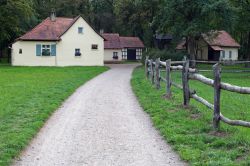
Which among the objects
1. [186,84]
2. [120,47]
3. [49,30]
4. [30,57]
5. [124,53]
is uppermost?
[49,30]

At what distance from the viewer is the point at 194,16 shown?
40.8m

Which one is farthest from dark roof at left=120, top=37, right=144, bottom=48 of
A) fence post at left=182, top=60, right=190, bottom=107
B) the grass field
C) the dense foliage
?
fence post at left=182, top=60, right=190, bottom=107

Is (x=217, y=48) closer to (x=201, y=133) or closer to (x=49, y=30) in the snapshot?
(x=49, y=30)

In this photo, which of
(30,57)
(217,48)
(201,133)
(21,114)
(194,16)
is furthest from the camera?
(217,48)

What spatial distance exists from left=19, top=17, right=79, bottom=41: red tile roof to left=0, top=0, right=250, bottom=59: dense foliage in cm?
322

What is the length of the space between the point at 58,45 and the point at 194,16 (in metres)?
15.9

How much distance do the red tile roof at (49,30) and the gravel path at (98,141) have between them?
115 ft

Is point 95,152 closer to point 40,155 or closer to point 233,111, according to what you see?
point 40,155

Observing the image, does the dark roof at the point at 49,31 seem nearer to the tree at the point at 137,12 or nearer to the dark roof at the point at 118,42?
the tree at the point at 137,12

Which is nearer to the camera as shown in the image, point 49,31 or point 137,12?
point 49,31

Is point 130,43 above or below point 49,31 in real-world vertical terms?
below

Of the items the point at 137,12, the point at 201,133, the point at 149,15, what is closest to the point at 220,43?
the point at 149,15

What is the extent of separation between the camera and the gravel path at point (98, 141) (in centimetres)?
752

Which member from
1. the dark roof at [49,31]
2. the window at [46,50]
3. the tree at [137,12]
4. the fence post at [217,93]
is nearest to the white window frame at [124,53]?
the tree at [137,12]
